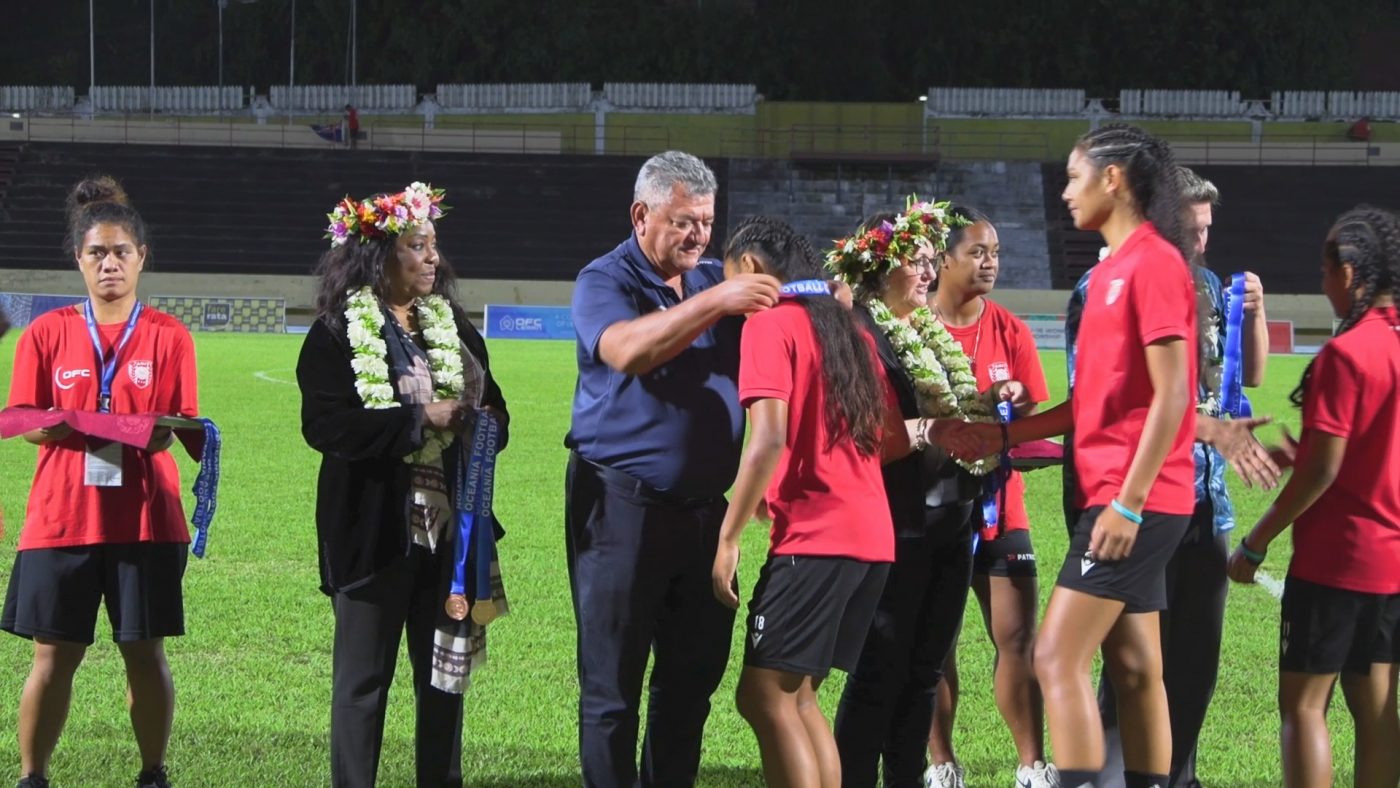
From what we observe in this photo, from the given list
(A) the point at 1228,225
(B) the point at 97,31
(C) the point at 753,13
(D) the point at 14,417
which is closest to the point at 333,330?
(D) the point at 14,417

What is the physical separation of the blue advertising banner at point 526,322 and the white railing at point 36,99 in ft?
73.6

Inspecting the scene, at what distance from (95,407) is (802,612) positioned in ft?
7.75

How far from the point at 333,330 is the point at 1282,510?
9.14 ft

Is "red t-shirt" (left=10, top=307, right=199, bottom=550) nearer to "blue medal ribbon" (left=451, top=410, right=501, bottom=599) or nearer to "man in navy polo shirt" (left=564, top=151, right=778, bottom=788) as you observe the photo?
"blue medal ribbon" (left=451, top=410, right=501, bottom=599)

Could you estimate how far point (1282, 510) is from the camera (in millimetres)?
4312

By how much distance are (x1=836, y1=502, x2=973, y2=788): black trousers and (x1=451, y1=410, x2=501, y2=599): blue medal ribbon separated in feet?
3.90

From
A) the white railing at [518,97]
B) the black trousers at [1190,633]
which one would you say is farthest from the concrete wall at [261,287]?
the black trousers at [1190,633]

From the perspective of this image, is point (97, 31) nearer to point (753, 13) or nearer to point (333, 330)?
point (753, 13)

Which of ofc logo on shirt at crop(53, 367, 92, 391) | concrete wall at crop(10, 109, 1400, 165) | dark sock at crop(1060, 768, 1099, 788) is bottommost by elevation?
dark sock at crop(1060, 768, 1099, 788)

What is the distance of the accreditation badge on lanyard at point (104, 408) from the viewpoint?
4.85m

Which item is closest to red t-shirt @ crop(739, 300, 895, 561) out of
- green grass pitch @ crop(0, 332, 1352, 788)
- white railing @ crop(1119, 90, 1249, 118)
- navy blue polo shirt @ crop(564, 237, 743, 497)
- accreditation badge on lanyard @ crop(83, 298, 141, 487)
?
navy blue polo shirt @ crop(564, 237, 743, 497)

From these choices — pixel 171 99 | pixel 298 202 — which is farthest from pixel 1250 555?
pixel 171 99

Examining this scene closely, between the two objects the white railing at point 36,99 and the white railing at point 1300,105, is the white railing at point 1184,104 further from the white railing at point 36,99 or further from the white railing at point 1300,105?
the white railing at point 36,99

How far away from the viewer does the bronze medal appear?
186 inches
